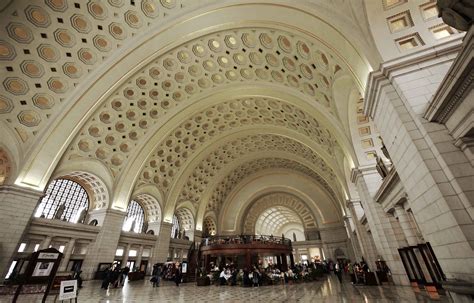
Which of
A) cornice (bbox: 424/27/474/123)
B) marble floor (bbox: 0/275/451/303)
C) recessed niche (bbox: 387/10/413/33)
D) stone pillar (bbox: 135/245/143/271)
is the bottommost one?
marble floor (bbox: 0/275/451/303)

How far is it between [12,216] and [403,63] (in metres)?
16.7

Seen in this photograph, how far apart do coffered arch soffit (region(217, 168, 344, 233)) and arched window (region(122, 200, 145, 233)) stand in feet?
33.2

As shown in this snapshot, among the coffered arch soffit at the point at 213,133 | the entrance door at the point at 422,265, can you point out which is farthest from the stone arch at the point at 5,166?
the entrance door at the point at 422,265

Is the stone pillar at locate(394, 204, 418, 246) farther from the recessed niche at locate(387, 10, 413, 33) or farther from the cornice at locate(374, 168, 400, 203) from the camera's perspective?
the recessed niche at locate(387, 10, 413, 33)

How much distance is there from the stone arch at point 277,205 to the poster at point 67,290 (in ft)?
75.7

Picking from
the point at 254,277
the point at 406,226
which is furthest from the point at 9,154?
the point at 406,226

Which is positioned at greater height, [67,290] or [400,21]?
[400,21]

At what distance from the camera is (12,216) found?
10359 mm

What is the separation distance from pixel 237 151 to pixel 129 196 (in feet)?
36.4

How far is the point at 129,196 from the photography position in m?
16.2

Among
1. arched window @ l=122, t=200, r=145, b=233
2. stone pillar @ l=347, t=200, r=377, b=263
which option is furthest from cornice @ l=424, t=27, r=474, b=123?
arched window @ l=122, t=200, r=145, b=233

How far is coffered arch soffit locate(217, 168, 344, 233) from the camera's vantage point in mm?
25203

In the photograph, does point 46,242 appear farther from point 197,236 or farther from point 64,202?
point 197,236

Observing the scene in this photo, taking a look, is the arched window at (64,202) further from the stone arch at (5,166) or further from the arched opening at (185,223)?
the arched opening at (185,223)
